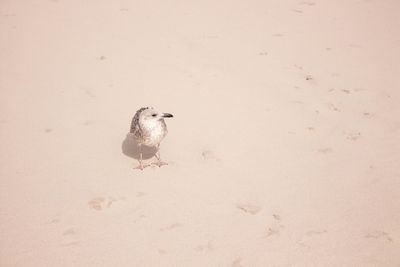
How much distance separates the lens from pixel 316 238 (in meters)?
3.63

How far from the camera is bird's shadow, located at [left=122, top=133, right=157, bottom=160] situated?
4730 millimetres

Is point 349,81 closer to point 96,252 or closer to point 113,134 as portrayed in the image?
point 113,134

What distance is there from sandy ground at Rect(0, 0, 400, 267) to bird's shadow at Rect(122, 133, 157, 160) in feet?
0.24

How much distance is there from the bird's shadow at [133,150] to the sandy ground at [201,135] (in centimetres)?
7

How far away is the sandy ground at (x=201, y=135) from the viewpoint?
3.57m

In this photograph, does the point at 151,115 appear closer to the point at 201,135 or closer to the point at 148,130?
the point at 148,130

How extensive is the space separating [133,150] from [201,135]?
3.36 ft

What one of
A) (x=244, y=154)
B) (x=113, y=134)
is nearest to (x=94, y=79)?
(x=113, y=134)

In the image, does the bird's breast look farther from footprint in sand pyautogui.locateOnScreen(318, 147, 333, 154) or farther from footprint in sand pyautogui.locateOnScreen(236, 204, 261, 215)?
footprint in sand pyautogui.locateOnScreen(318, 147, 333, 154)

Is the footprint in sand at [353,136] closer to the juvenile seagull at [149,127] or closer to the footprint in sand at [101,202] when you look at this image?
the juvenile seagull at [149,127]

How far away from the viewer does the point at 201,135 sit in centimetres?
498

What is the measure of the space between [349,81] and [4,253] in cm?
598

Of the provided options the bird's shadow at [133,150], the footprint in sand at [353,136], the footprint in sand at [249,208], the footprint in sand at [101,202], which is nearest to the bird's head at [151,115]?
the bird's shadow at [133,150]

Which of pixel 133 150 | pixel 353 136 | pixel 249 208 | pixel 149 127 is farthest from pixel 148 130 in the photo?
pixel 353 136
